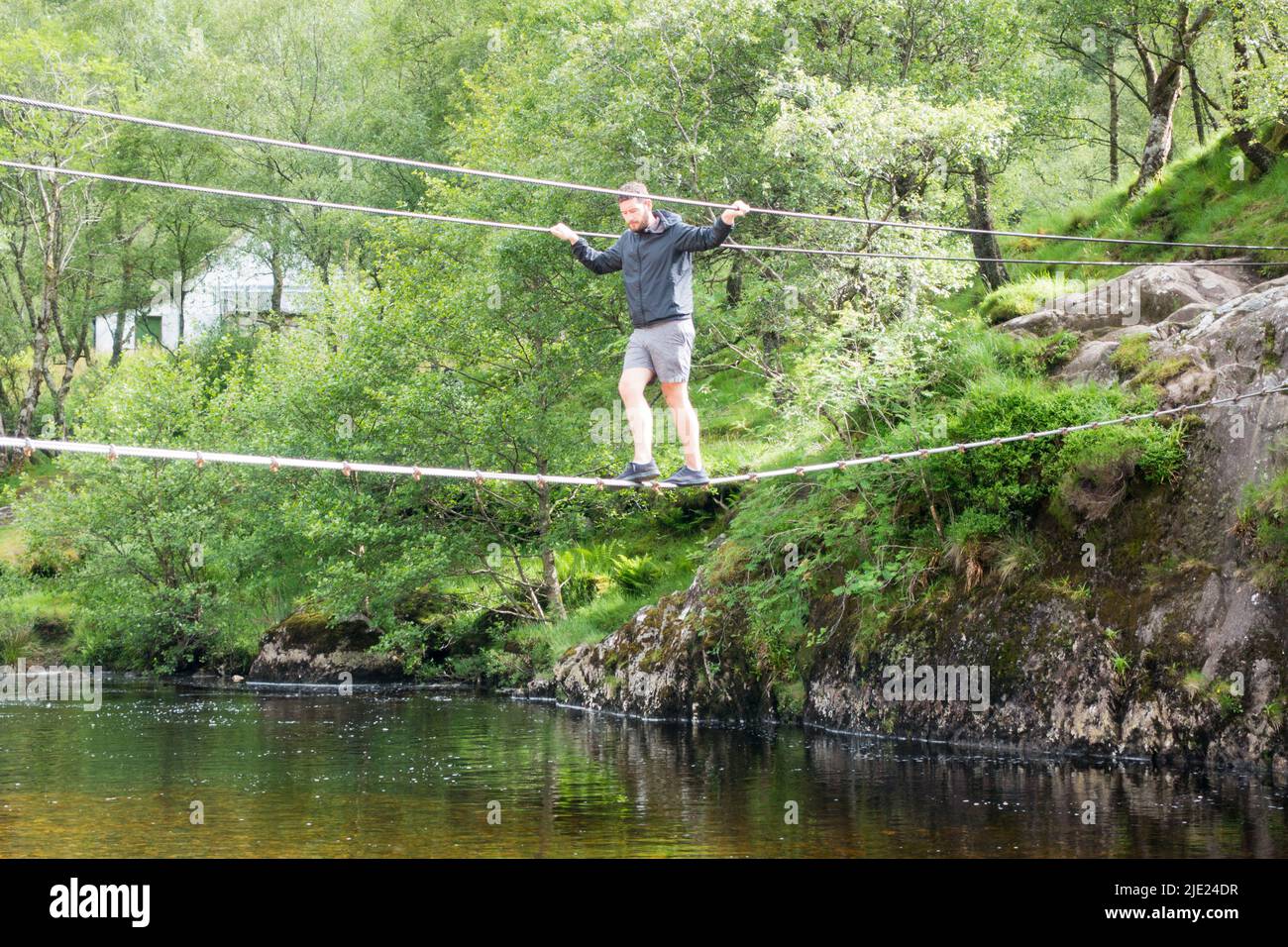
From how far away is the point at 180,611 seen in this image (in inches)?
1212

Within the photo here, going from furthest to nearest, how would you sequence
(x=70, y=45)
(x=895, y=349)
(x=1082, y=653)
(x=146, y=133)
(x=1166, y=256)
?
(x=146, y=133) < (x=70, y=45) < (x=1166, y=256) < (x=895, y=349) < (x=1082, y=653)

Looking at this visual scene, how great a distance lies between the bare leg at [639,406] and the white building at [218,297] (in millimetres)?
34683

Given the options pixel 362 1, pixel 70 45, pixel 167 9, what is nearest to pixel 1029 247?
pixel 70 45

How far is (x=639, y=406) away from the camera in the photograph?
36.9 ft

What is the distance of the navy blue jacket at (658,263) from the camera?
35.3ft

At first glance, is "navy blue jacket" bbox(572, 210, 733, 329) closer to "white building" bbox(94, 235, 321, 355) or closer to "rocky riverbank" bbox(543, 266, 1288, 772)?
"rocky riverbank" bbox(543, 266, 1288, 772)

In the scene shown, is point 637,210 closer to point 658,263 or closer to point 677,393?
point 658,263

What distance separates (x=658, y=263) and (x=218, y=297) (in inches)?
1782

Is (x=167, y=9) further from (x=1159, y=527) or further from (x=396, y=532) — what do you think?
(x=1159, y=527)

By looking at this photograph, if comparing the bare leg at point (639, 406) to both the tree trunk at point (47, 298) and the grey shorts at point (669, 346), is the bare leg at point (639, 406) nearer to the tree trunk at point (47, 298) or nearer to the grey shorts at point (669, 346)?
the grey shorts at point (669, 346)

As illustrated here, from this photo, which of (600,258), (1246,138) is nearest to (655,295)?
(600,258)

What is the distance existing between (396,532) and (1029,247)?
14384 millimetres

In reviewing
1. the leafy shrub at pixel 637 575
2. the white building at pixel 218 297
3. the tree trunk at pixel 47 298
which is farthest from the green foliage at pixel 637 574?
the tree trunk at pixel 47 298

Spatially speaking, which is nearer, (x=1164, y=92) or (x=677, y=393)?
(x=677, y=393)
